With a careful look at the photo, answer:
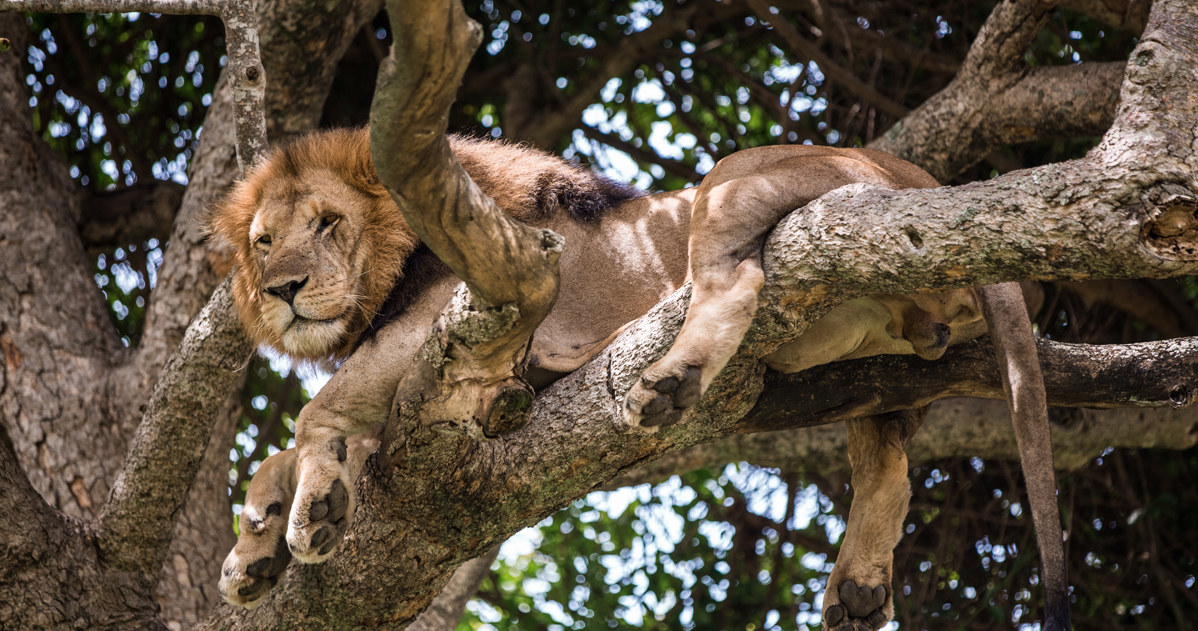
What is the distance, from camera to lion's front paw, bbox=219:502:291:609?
3232 millimetres

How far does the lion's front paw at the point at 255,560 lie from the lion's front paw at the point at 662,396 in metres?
1.29

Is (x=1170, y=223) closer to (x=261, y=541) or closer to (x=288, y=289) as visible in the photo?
(x=288, y=289)

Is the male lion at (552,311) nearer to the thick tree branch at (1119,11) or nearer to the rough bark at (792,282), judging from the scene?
the rough bark at (792,282)

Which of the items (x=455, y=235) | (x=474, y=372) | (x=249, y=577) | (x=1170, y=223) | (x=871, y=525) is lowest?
(x=249, y=577)

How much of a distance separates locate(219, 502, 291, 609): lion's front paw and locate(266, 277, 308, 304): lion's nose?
62cm

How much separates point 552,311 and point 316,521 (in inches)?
37.3

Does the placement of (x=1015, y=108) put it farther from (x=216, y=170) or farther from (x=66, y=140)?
(x=66, y=140)

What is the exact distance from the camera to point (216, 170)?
190 inches

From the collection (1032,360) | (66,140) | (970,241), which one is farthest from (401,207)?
(66,140)

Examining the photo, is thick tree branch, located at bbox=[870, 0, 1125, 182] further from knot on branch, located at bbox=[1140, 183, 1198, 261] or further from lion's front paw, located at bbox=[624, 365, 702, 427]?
lion's front paw, located at bbox=[624, 365, 702, 427]

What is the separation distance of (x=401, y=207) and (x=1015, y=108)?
337 centimetres

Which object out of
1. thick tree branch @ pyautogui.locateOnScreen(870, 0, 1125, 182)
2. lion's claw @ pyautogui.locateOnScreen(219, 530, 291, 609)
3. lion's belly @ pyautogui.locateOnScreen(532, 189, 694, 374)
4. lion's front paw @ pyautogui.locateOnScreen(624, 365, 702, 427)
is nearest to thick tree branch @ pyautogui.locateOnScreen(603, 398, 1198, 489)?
thick tree branch @ pyautogui.locateOnScreen(870, 0, 1125, 182)

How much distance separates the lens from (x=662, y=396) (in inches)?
104

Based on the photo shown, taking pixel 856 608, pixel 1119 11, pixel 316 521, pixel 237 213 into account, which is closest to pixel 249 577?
pixel 316 521
